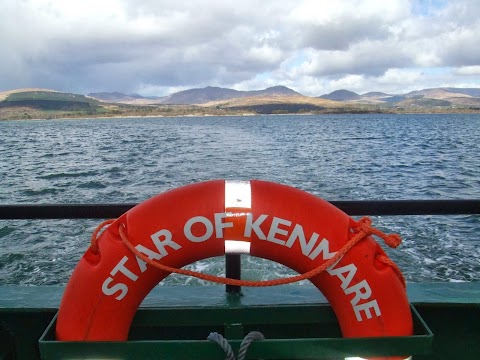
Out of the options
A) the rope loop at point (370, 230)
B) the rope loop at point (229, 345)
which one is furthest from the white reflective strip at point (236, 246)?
the rope loop at point (370, 230)

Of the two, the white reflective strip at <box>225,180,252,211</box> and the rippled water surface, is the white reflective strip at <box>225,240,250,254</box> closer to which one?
the white reflective strip at <box>225,180,252,211</box>

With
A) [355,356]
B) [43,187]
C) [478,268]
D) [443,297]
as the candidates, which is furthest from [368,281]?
[43,187]

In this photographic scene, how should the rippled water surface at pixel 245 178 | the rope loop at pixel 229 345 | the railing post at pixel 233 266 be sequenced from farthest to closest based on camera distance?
the rippled water surface at pixel 245 178 < the railing post at pixel 233 266 < the rope loop at pixel 229 345

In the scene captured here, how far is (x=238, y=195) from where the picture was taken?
5.75ft

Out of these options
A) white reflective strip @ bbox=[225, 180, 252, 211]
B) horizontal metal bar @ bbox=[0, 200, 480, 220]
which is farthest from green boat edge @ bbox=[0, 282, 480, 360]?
white reflective strip @ bbox=[225, 180, 252, 211]

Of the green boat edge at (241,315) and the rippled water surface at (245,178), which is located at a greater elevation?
the green boat edge at (241,315)

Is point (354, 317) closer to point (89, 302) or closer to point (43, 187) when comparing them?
point (89, 302)

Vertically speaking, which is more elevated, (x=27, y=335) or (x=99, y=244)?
(x=99, y=244)

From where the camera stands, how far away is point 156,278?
179 centimetres

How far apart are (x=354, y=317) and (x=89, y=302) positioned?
95cm

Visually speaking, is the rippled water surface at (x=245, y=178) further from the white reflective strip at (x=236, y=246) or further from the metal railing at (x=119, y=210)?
the white reflective strip at (x=236, y=246)

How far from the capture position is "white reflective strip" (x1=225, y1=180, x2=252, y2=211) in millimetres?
1734

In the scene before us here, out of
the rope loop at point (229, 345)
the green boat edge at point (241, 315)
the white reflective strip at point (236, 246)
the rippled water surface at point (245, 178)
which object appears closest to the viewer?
the rope loop at point (229, 345)

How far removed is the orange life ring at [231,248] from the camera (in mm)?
1719
